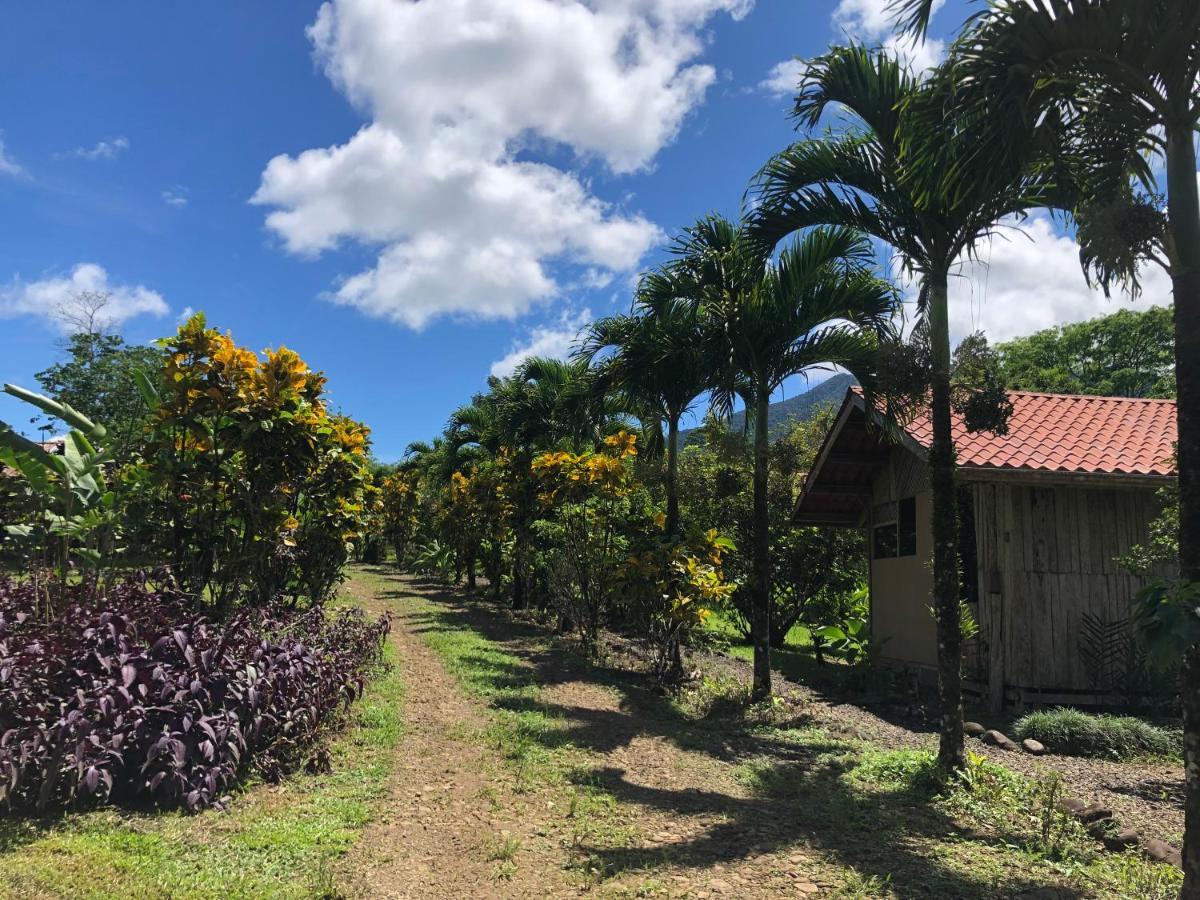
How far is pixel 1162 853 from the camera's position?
4.66 metres

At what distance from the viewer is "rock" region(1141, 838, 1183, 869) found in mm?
4590

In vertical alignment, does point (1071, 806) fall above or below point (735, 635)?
above

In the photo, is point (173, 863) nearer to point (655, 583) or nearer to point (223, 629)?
point (223, 629)

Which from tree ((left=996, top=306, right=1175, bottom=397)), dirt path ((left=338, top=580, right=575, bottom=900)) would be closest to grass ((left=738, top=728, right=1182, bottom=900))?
dirt path ((left=338, top=580, right=575, bottom=900))

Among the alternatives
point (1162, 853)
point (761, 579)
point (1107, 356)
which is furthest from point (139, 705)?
point (1107, 356)

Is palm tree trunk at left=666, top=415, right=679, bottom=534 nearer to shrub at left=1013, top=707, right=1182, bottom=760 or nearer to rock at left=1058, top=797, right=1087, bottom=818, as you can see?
shrub at left=1013, top=707, right=1182, bottom=760

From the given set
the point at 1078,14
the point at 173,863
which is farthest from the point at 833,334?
the point at 173,863

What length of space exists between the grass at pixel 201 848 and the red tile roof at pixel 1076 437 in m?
7.36

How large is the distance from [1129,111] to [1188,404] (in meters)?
1.68

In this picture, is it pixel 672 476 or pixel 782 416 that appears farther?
pixel 782 416

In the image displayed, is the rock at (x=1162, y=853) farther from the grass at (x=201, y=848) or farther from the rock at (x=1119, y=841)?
the grass at (x=201, y=848)

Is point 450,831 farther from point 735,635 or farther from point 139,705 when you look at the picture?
point 735,635

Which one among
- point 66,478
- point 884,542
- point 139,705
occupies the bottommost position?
point 139,705

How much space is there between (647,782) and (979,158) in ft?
16.0
